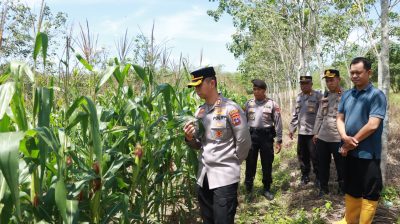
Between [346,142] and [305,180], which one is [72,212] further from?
[305,180]

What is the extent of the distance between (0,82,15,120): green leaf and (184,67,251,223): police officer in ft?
4.30

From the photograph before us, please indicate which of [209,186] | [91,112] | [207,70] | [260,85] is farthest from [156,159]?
[260,85]

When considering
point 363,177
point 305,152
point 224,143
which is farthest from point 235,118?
point 305,152

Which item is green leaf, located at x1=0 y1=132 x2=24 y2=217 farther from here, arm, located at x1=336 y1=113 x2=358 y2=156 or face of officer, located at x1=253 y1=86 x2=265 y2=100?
face of officer, located at x1=253 y1=86 x2=265 y2=100

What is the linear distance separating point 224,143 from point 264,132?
6.85 feet

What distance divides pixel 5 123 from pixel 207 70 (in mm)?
1426

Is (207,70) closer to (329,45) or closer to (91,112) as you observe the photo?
(91,112)

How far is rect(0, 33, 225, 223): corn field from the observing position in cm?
159

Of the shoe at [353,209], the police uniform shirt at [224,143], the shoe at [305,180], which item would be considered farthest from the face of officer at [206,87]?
the shoe at [305,180]

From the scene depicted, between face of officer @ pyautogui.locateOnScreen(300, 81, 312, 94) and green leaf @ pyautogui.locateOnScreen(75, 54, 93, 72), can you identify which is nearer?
green leaf @ pyautogui.locateOnScreen(75, 54, 93, 72)

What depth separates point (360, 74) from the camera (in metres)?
2.92

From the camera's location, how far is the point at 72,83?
2791 millimetres

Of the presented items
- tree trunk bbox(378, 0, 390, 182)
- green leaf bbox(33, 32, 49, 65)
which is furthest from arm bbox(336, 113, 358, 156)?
green leaf bbox(33, 32, 49, 65)

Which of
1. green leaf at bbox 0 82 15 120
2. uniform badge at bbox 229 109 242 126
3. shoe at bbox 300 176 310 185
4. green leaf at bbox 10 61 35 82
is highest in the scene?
green leaf at bbox 10 61 35 82
